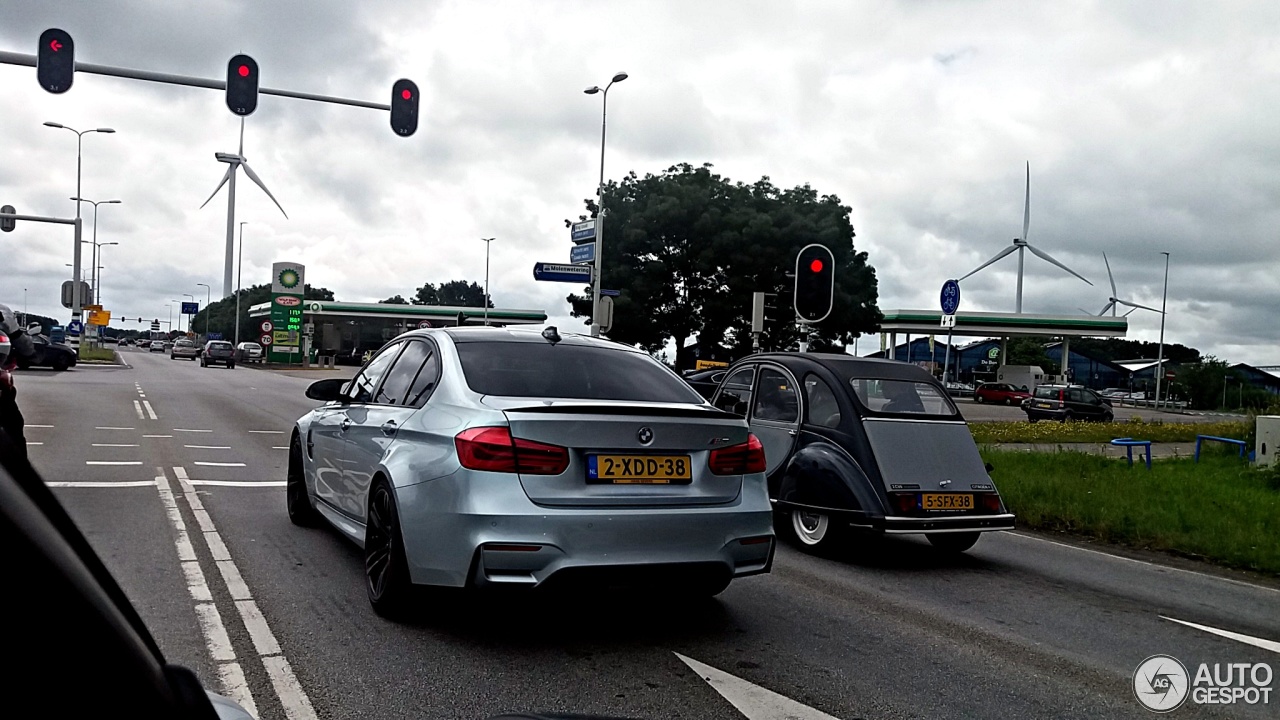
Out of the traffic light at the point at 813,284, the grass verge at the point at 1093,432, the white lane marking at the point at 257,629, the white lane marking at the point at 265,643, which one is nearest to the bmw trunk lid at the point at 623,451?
the white lane marking at the point at 265,643

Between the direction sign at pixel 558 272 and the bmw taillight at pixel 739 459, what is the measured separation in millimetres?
20340

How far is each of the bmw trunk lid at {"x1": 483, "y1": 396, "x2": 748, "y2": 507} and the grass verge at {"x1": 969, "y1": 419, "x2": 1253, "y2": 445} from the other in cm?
1562

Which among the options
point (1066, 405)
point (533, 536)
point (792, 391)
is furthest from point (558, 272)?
point (1066, 405)

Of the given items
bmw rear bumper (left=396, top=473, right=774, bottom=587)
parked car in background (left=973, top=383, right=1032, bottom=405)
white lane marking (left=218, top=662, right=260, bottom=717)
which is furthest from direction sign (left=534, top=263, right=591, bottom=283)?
parked car in background (left=973, top=383, right=1032, bottom=405)

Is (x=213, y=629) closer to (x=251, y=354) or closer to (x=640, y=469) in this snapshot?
(x=640, y=469)

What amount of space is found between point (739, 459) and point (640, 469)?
610 mm

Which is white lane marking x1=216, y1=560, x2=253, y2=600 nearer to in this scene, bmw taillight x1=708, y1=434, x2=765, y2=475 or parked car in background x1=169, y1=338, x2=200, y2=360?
bmw taillight x1=708, y1=434, x2=765, y2=475

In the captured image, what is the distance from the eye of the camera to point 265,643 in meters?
4.77

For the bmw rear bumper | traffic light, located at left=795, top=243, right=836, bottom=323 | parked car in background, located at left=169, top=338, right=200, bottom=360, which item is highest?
traffic light, located at left=795, top=243, right=836, bottom=323

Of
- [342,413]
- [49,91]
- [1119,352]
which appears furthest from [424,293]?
[342,413]

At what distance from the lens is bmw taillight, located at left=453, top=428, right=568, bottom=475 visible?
4.73 meters

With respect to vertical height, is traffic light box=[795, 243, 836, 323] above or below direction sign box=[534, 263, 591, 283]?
below

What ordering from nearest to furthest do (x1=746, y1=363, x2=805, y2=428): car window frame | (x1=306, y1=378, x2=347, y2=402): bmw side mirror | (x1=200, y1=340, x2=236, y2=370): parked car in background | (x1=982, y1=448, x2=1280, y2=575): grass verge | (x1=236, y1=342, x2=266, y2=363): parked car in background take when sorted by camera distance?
(x1=306, y1=378, x2=347, y2=402): bmw side mirror → (x1=746, y1=363, x2=805, y2=428): car window frame → (x1=982, y1=448, x2=1280, y2=575): grass verge → (x1=200, y1=340, x2=236, y2=370): parked car in background → (x1=236, y1=342, x2=266, y2=363): parked car in background

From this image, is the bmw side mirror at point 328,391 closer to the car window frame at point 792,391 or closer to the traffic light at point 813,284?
the car window frame at point 792,391
